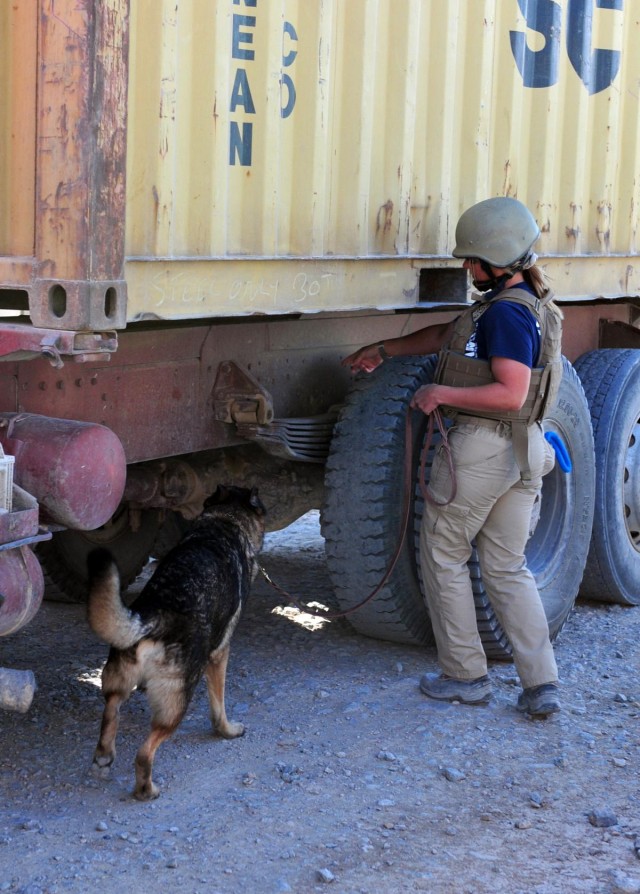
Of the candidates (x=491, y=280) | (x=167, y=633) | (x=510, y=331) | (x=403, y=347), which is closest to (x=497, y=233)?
(x=491, y=280)

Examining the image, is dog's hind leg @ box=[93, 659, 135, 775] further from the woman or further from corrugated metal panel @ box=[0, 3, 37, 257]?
the woman

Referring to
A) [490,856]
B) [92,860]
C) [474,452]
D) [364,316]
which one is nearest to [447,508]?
[474,452]

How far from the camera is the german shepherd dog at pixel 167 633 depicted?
3.51 metres

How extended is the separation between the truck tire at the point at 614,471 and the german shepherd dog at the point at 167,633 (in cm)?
244

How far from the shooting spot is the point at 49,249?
3.23 m

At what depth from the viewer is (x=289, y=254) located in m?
4.02

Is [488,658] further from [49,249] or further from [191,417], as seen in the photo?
[49,249]

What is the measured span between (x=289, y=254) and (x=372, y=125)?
66 centimetres

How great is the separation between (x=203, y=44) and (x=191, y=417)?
127cm

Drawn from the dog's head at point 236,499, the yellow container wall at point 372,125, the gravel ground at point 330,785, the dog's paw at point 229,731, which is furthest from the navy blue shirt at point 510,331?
the dog's paw at point 229,731

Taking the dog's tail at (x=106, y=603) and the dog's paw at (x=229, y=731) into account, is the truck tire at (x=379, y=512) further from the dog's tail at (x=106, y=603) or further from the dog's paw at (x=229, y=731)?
the dog's tail at (x=106, y=603)

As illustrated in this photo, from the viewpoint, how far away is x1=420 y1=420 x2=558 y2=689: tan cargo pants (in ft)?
14.6

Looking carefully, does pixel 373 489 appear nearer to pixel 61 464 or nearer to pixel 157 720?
pixel 157 720

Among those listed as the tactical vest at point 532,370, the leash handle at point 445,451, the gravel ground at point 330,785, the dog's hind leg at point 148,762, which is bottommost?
the gravel ground at point 330,785
